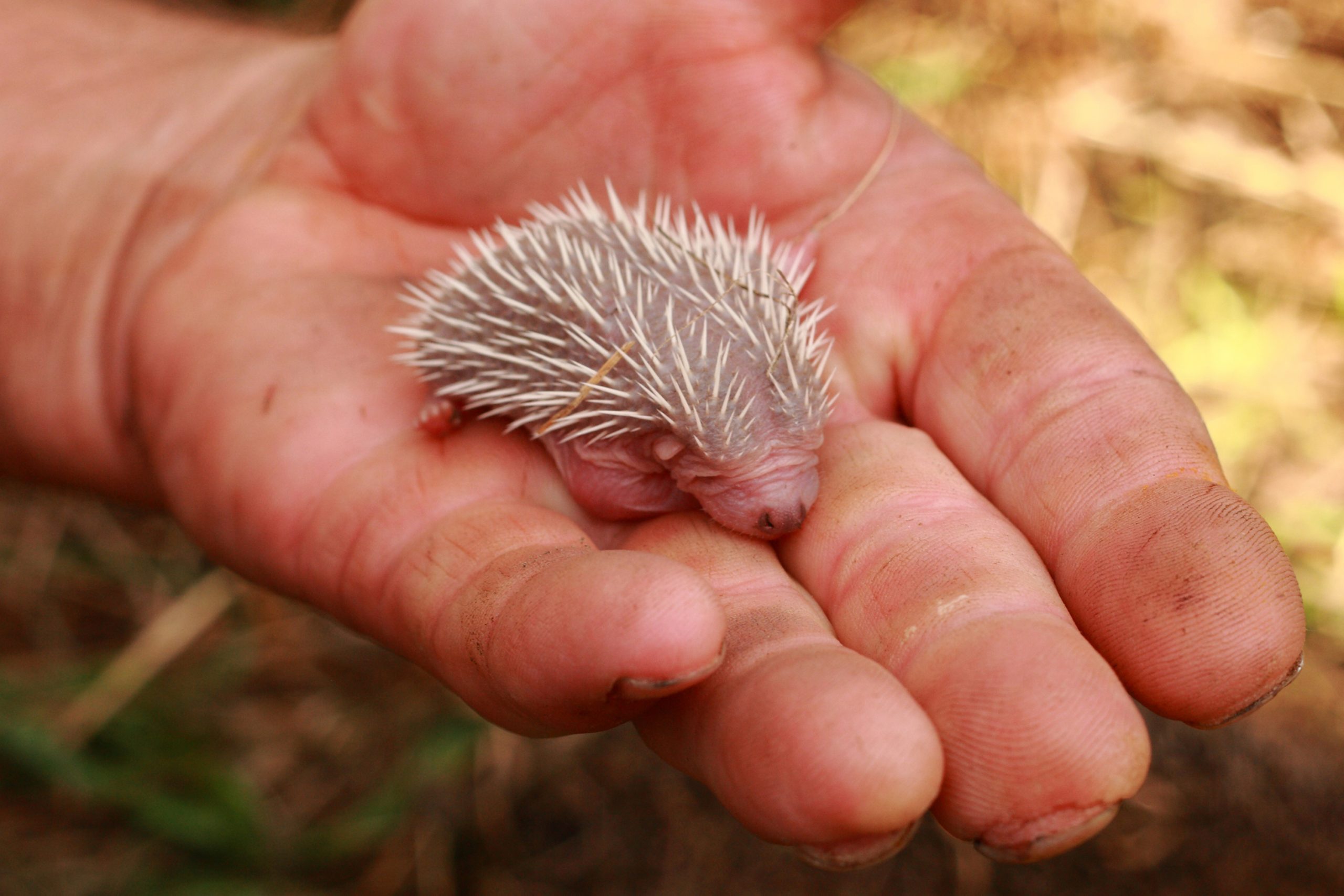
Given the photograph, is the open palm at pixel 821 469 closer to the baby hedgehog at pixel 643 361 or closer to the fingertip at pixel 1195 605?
the fingertip at pixel 1195 605

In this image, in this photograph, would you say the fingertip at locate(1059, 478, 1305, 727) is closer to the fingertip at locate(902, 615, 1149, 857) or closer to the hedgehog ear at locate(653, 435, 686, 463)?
the fingertip at locate(902, 615, 1149, 857)

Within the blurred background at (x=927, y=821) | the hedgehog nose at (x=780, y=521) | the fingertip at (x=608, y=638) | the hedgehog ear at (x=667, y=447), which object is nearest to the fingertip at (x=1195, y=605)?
the hedgehog nose at (x=780, y=521)

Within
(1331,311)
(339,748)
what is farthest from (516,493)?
(1331,311)

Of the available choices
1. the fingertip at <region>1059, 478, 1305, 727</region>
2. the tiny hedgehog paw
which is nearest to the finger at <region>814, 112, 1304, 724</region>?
the fingertip at <region>1059, 478, 1305, 727</region>

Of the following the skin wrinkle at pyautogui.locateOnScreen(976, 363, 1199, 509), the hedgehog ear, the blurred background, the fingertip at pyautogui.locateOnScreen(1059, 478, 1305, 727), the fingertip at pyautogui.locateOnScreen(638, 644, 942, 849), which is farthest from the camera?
the blurred background

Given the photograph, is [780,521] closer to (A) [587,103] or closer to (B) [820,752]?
(B) [820,752]

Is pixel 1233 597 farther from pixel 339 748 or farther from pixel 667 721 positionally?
pixel 339 748
